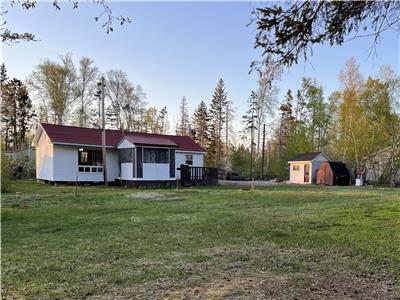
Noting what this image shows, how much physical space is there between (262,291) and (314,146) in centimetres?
4039

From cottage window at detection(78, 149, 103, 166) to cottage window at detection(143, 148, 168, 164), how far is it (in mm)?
3772

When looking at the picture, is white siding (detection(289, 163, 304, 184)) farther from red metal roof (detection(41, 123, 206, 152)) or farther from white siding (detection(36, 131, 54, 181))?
white siding (detection(36, 131, 54, 181))

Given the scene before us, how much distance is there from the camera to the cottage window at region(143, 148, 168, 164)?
76.5 ft

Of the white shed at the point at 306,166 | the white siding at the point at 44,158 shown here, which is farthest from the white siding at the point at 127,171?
the white shed at the point at 306,166

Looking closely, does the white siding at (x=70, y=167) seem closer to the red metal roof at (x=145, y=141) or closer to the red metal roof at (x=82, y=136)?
the red metal roof at (x=82, y=136)

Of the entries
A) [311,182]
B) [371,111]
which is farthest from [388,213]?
[371,111]

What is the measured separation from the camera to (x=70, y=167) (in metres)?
23.8

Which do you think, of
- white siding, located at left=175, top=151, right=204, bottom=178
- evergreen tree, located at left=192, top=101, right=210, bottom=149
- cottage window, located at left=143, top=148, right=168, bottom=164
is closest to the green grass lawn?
cottage window, located at left=143, top=148, right=168, bottom=164

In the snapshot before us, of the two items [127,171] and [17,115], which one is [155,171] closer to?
[127,171]

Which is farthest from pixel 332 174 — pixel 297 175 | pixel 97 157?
pixel 97 157

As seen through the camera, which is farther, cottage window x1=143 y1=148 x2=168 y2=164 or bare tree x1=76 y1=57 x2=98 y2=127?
bare tree x1=76 y1=57 x2=98 y2=127

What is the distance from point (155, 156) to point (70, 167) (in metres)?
5.51

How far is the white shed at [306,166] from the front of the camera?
3325cm

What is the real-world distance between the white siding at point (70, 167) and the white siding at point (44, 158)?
43 centimetres
